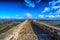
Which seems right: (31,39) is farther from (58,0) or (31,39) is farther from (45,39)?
(58,0)

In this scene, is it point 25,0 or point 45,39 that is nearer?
point 45,39

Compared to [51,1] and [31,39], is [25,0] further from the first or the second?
[31,39]

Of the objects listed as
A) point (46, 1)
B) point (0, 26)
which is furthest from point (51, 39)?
point (0, 26)

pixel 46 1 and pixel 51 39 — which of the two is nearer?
pixel 51 39

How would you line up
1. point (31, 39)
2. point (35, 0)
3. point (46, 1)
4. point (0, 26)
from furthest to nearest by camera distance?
point (0, 26) < point (35, 0) < point (46, 1) < point (31, 39)

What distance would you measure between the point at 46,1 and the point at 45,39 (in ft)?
6.74

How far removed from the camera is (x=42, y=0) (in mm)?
6598

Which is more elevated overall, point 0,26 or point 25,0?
point 25,0

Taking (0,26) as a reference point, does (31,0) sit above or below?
above

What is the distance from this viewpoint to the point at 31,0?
677 cm

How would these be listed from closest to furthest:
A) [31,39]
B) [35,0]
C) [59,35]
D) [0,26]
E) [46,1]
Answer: [59,35] < [31,39] < [46,1] < [35,0] < [0,26]

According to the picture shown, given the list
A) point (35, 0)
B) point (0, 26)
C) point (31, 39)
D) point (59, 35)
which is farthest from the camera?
point (0, 26)

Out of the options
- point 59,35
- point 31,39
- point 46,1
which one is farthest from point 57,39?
point 46,1

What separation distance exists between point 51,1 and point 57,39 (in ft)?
8.43
